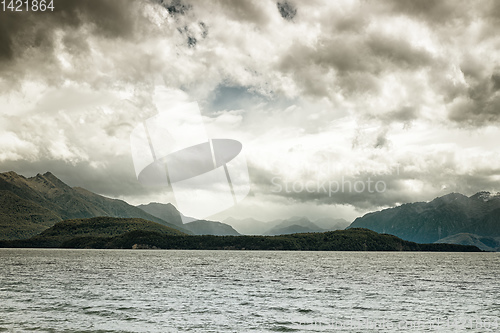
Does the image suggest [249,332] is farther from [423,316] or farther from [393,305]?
[393,305]

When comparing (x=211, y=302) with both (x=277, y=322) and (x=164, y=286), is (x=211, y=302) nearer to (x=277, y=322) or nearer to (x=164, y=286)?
(x=277, y=322)

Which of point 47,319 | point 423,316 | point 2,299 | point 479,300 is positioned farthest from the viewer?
point 479,300

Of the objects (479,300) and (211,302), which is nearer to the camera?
(211,302)

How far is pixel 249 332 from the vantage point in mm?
37250

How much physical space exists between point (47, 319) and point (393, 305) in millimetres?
44004

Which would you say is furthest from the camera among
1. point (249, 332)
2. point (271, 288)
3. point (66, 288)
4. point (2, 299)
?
point (271, 288)

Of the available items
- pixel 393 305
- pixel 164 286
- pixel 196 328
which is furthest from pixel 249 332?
pixel 164 286

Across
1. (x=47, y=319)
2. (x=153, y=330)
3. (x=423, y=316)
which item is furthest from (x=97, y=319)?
(x=423, y=316)

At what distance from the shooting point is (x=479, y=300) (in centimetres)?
6344

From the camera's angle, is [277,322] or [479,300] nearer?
[277,322]

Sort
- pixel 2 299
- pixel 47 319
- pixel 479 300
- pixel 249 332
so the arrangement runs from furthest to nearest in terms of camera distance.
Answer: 1. pixel 479 300
2. pixel 2 299
3. pixel 47 319
4. pixel 249 332

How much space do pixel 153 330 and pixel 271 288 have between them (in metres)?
40.4

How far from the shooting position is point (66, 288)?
2699 inches

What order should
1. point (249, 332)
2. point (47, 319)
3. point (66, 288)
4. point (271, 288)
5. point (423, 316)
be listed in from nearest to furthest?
point (249, 332)
point (47, 319)
point (423, 316)
point (66, 288)
point (271, 288)
